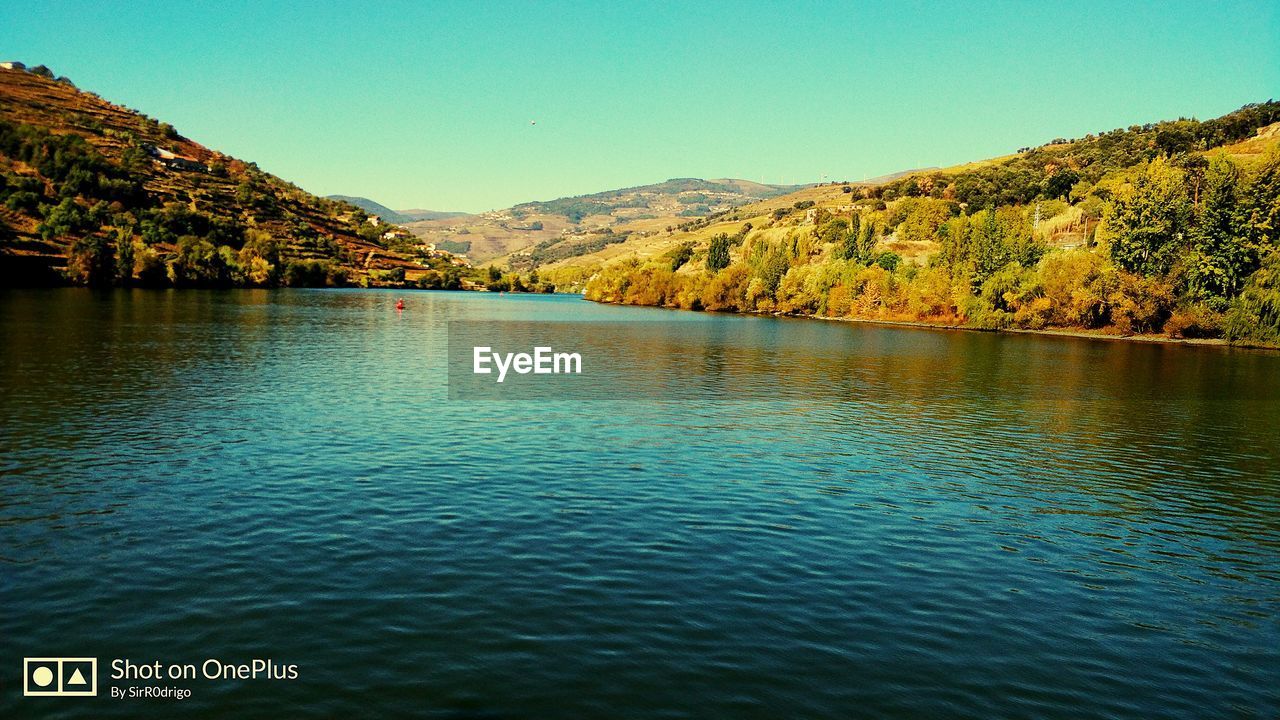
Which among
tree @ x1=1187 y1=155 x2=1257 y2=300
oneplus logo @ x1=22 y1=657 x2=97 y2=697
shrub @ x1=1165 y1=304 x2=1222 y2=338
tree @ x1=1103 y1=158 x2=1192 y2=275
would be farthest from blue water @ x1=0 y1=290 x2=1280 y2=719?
tree @ x1=1103 y1=158 x2=1192 y2=275

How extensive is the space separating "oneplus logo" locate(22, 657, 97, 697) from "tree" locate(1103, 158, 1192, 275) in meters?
156

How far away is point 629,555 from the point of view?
75.5 ft

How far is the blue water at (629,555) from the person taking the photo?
15820mm

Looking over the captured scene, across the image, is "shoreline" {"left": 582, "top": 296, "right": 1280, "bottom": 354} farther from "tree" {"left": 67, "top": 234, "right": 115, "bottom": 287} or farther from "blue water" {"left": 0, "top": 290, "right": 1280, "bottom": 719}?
"tree" {"left": 67, "top": 234, "right": 115, "bottom": 287}

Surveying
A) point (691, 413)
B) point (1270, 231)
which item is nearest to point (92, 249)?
point (691, 413)

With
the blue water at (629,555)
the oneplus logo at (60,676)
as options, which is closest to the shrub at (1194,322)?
the blue water at (629,555)

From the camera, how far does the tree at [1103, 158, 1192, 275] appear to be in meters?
133

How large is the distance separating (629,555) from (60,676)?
13.6 m

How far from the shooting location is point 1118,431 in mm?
48344

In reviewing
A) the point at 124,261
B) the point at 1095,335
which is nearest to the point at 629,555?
the point at 1095,335

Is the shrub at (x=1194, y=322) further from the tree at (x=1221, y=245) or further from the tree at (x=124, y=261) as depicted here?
the tree at (x=124, y=261)

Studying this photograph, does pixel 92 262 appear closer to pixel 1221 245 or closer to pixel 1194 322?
pixel 1194 322

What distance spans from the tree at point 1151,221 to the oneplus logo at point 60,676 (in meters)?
156

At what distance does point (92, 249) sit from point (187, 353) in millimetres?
145569
